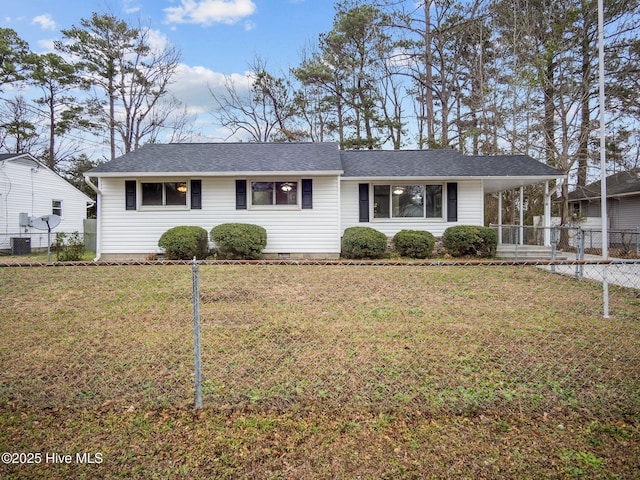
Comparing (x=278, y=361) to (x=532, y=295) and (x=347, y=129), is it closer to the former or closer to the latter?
(x=532, y=295)

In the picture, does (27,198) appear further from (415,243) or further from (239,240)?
(415,243)

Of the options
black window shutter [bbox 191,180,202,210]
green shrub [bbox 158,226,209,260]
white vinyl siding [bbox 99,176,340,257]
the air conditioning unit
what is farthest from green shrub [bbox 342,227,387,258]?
the air conditioning unit

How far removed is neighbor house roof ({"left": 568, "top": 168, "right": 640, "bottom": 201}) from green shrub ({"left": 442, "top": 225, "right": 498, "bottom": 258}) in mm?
9017

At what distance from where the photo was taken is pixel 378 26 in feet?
64.8

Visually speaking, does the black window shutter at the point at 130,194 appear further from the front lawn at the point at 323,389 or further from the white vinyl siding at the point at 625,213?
the white vinyl siding at the point at 625,213

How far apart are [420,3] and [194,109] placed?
15.7 m

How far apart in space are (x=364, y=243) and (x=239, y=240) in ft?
12.2

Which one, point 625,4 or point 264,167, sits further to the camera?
point 625,4

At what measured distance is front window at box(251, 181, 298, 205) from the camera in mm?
11258

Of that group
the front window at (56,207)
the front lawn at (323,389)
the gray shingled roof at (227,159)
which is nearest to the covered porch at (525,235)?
the front lawn at (323,389)

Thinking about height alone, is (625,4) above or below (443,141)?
above

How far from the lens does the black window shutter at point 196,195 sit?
36.6ft

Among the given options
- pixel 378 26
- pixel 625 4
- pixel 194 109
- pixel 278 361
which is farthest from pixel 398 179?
pixel 194 109

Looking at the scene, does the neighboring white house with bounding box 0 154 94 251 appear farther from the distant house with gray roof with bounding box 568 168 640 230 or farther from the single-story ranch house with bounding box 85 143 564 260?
the distant house with gray roof with bounding box 568 168 640 230
